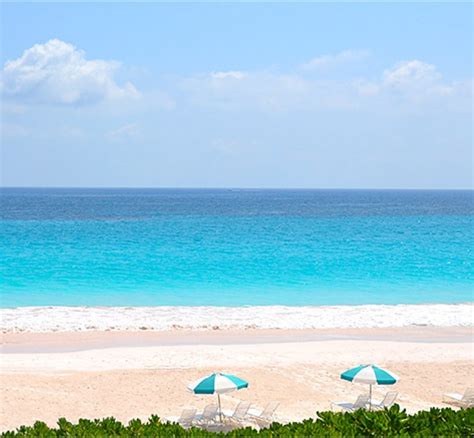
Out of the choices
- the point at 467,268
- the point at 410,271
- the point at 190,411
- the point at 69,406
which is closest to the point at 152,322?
the point at 69,406

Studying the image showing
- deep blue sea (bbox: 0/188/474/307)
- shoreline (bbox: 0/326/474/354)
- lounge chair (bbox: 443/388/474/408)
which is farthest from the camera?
deep blue sea (bbox: 0/188/474/307)

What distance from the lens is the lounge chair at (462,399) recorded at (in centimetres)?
1538

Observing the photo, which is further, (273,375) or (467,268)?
(467,268)

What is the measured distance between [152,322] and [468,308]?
1314cm

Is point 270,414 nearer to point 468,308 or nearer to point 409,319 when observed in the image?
point 409,319

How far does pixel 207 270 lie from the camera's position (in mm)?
41875

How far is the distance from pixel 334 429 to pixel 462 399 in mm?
7857

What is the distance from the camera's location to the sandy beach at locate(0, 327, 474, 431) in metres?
15.6

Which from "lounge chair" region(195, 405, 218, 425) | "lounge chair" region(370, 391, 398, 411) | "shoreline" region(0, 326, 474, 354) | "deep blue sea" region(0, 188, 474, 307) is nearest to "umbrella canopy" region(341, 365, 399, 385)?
"lounge chair" region(370, 391, 398, 411)

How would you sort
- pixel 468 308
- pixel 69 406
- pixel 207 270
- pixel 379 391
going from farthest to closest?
pixel 207 270
pixel 468 308
pixel 379 391
pixel 69 406

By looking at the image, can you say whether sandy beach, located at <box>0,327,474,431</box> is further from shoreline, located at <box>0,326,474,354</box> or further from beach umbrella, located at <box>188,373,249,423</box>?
beach umbrella, located at <box>188,373,249,423</box>

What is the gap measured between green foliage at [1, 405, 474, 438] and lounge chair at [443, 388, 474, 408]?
674cm

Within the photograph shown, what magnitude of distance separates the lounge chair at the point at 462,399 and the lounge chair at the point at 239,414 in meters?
4.63

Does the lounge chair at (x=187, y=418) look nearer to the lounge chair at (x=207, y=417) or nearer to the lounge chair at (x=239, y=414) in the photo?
the lounge chair at (x=207, y=417)
